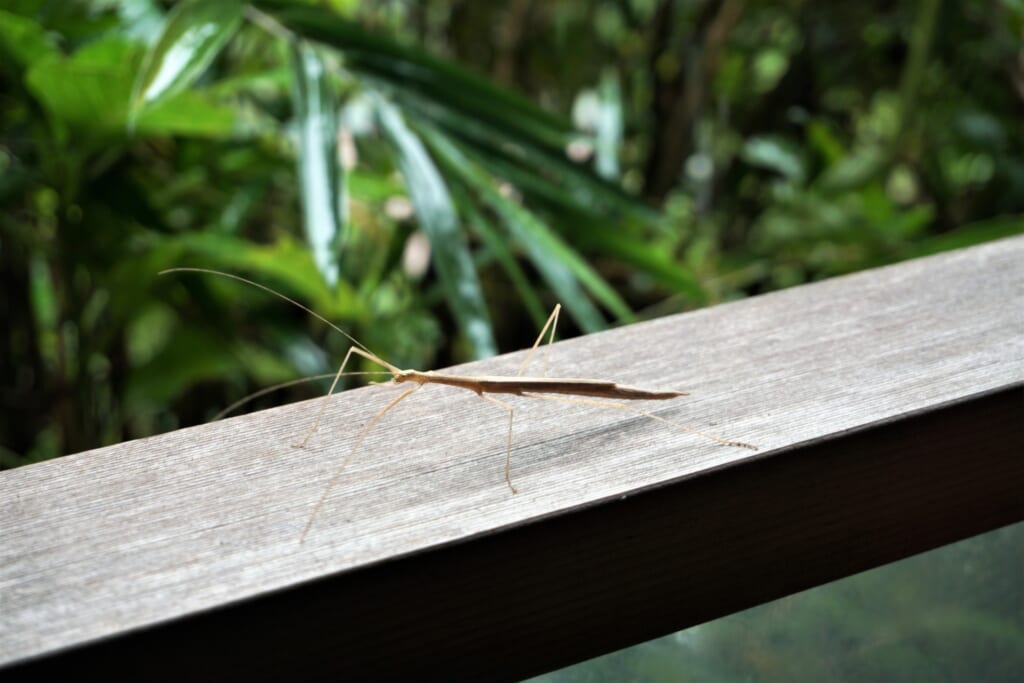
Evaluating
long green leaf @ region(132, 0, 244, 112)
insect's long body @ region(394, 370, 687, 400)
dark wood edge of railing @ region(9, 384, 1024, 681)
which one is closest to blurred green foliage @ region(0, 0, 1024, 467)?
long green leaf @ region(132, 0, 244, 112)

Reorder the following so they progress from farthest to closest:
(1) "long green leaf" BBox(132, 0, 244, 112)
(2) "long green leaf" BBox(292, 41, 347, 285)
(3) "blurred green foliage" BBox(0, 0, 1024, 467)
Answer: (3) "blurred green foliage" BBox(0, 0, 1024, 467), (2) "long green leaf" BBox(292, 41, 347, 285), (1) "long green leaf" BBox(132, 0, 244, 112)

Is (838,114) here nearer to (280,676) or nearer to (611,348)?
(611,348)

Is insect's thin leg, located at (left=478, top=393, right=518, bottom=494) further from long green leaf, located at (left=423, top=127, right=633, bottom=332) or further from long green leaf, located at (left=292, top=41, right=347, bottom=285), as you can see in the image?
long green leaf, located at (left=423, top=127, right=633, bottom=332)

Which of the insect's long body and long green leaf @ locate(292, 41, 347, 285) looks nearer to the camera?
the insect's long body

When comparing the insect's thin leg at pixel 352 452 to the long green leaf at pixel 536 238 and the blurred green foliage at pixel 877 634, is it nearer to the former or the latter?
the blurred green foliage at pixel 877 634

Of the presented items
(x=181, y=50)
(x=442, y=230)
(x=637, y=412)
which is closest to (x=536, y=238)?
(x=442, y=230)

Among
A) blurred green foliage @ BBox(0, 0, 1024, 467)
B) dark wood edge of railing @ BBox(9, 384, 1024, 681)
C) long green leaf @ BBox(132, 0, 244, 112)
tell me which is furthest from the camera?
blurred green foliage @ BBox(0, 0, 1024, 467)
